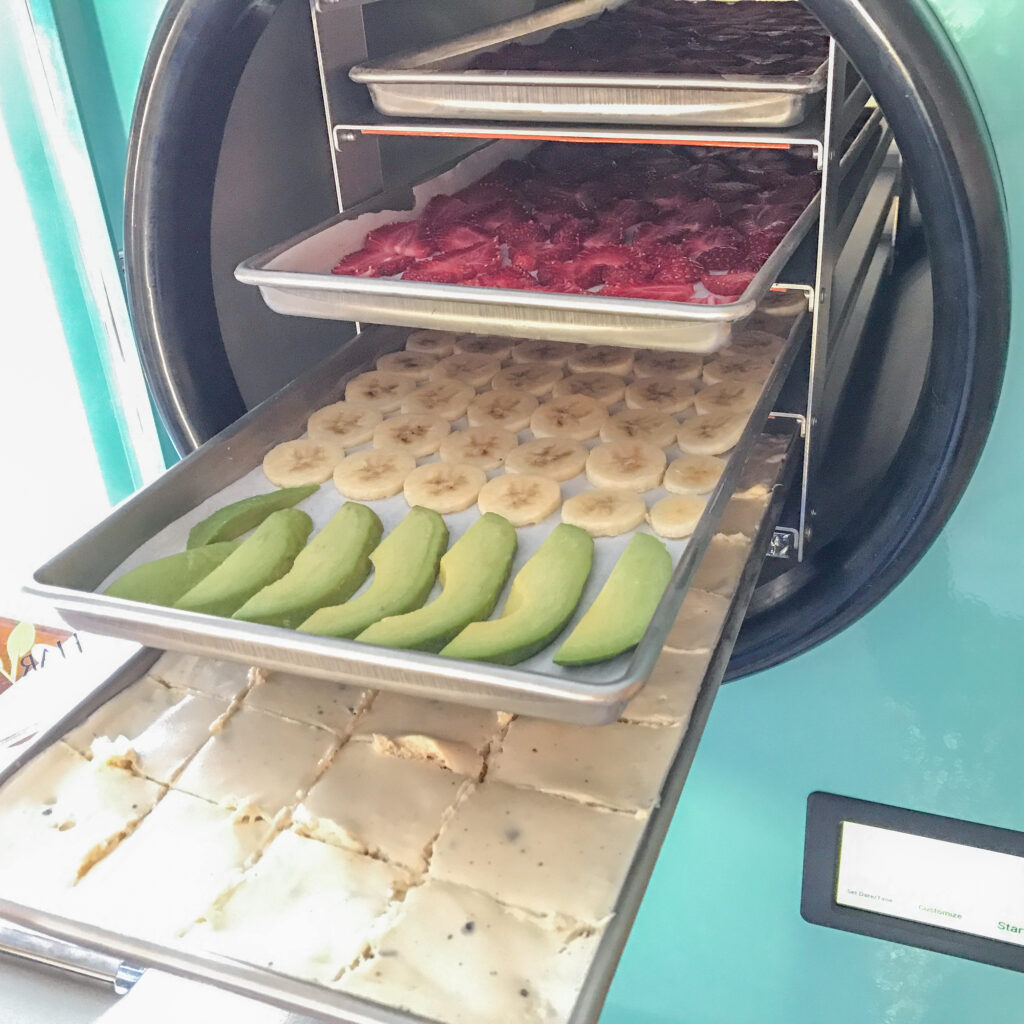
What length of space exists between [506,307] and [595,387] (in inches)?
16.7

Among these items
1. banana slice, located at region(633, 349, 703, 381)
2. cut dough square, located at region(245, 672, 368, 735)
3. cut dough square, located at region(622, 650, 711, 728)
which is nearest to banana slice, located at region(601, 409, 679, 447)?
banana slice, located at region(633, 349, 703, 381)

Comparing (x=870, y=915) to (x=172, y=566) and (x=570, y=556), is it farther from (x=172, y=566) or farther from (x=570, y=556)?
(x=172, y=566)

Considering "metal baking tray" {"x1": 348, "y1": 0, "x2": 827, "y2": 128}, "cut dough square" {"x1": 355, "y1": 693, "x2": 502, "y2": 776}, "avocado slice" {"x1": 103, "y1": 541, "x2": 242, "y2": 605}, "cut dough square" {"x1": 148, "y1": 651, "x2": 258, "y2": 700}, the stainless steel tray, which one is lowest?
"cut dough square" {"x1": 355, "y1": 693, "x2": 502, "y2": 776}

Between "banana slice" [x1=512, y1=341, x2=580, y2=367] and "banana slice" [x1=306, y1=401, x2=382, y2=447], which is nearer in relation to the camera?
"banana slice" [x1=306, y1=401, x2=382, y2=447]

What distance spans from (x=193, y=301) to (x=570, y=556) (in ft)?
1.83

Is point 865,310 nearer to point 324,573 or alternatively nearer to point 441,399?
point 441,399

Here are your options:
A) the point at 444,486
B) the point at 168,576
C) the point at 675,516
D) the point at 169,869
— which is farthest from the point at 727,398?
the point at 169,869

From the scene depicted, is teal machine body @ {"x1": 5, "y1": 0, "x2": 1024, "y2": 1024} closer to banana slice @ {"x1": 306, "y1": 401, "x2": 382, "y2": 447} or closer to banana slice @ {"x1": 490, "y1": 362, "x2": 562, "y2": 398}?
banana slice @ {"x1": 306, "y1": 401, "x2": 382, "y2": 447}

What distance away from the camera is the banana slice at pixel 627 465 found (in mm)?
1246

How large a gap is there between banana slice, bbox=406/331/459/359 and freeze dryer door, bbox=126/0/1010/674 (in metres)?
0.12

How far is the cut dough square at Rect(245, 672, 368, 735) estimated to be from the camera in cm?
109

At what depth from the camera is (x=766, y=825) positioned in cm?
141

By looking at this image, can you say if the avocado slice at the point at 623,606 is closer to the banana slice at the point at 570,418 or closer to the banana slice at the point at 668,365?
the banana slice at the point at 570,418

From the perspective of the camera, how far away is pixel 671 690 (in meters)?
1.06
